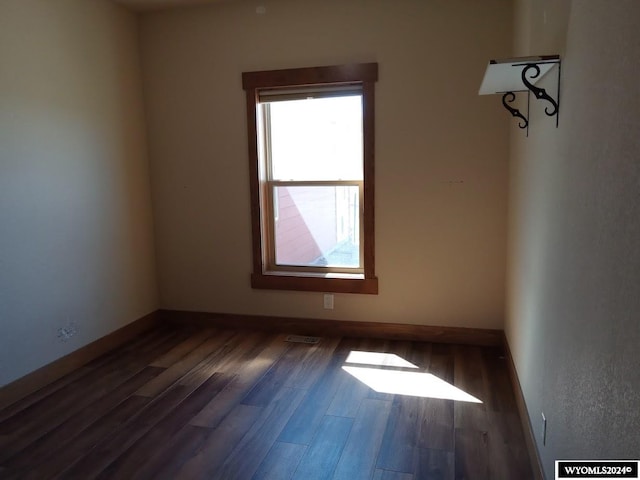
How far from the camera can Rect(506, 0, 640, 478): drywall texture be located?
1.01 metres

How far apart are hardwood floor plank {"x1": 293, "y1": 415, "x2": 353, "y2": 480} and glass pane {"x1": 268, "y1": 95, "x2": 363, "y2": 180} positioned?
1.91 meters

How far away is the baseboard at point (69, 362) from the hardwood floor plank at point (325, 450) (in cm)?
185

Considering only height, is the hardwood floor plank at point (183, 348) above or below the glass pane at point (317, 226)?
below

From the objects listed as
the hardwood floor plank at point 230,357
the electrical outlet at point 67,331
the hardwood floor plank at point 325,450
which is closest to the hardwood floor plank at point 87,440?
the hardwood floor plank at point 230,357

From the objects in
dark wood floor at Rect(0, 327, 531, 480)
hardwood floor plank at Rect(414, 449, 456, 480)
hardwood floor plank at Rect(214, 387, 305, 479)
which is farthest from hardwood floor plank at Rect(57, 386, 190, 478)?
hardwood floor plank at Rect(414, 449, 456, 480)

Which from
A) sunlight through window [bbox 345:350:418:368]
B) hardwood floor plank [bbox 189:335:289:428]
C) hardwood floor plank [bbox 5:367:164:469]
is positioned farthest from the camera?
sunlight through window [bbox 345:350:418:368]

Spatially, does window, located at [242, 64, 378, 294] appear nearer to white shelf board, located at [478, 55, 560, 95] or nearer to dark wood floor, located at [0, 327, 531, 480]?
dark wood floor, located at [0, 327, 531, 480]

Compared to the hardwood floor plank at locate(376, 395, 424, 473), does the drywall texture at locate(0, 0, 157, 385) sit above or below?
above

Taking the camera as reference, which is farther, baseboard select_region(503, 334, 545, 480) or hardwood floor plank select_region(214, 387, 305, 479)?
hardwood floor plank select_region(214, 387, 305, 479)

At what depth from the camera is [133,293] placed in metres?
3.92

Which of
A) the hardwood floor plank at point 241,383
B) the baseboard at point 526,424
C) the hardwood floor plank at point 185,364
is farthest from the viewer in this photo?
the hardwood floor plank at point 185,364

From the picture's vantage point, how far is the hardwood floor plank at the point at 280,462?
2.11 m

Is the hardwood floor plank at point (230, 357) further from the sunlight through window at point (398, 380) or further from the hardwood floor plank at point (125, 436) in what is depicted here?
the sunlight through window at point (398, 380)

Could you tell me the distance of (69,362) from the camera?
324 centimetres
